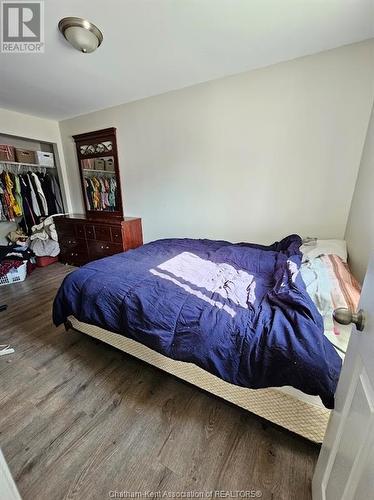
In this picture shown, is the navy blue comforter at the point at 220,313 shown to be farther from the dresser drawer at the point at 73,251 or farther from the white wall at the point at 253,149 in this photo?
the dresser drawer at the point at 73,251

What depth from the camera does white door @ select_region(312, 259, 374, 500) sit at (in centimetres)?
53

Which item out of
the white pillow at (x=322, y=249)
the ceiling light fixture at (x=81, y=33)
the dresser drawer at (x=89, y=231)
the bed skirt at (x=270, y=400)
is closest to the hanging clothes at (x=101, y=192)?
the dresser drawer at (x=89, y=231)

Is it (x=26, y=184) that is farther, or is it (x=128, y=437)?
(x=26, y=184)

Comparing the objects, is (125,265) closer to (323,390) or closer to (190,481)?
(190,481)

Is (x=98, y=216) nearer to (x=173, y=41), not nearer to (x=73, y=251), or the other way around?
(x=73, y=251)

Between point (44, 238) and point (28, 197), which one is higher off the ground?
point (28, 197)

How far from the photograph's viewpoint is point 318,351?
911 millimetres

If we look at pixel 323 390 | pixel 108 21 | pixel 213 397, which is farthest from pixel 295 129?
pixel 213 397

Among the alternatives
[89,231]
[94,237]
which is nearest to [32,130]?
[89,231]

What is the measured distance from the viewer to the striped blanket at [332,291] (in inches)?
42.8

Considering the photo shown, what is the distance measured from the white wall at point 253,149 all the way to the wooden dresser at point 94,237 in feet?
0.97

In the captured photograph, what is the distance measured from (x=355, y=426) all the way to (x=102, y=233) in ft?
10.3

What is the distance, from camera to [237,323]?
3.62 feet

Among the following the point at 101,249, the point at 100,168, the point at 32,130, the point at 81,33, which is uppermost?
the point at 81,33
